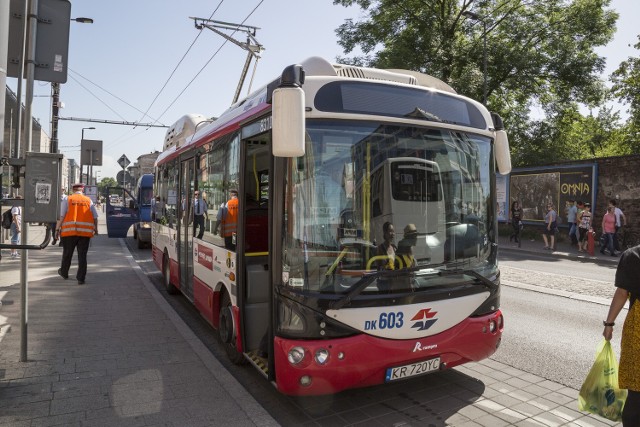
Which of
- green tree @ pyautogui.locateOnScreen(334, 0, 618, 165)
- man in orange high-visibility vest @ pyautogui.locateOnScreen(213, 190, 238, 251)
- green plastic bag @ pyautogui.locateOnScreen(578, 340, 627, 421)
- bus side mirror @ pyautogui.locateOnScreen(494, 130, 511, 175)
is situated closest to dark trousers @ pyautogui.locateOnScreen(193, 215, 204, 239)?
man in orange high-visibility vest @ pyautogui.locateOnScreen(213, 190, 238, 251)

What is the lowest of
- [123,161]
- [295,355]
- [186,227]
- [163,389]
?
[163,389]

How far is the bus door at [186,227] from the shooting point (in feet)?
22.1

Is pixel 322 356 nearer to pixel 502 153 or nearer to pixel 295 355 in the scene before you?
pixel 295 355

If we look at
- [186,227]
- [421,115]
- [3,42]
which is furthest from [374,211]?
[186,227]

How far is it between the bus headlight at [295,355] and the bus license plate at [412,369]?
2.33 feet

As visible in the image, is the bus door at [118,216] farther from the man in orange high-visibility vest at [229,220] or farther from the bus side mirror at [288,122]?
the bus side mirror at [288,122]

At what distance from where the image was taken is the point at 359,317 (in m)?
3.51

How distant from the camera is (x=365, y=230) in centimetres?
369

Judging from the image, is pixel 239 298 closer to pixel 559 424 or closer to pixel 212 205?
pixel 212 205

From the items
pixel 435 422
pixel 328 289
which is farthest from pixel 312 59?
pixel 435 422

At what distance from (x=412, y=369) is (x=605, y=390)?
1.32m

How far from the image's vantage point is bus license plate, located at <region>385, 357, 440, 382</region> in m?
3.65

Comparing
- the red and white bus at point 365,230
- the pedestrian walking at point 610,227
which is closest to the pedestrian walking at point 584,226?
the pedestrian walking at point 610,227

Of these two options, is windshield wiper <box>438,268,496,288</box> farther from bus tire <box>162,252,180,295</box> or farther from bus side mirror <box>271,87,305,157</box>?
bus tire <box>162,252,180,295</box>
